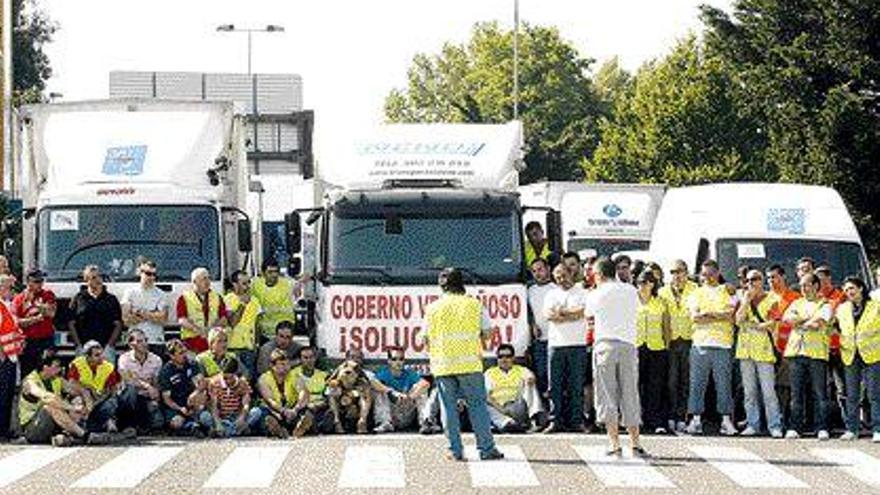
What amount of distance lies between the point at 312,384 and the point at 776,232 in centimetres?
585

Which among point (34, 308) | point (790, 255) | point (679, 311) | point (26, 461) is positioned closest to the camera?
point (26, 461)

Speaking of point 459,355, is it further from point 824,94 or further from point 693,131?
Result: point 693,131

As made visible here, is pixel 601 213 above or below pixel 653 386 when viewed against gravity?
above

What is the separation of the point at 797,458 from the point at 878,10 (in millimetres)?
29822

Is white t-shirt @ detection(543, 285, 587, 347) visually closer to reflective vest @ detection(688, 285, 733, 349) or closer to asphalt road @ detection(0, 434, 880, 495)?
asphalt road @ detection(0, 434, 880, 495)

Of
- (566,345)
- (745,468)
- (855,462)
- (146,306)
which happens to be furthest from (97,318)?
(855,462)

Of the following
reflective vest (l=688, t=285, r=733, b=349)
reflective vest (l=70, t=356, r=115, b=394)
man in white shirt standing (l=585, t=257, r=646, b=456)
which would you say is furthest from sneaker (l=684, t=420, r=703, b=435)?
reflective vest (l=70, t=356, r=115, b=394)

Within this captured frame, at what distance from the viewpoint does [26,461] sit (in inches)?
793

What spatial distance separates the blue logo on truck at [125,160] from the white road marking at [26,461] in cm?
439

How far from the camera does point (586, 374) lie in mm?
23203

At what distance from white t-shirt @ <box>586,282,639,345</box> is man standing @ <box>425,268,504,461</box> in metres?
1.07

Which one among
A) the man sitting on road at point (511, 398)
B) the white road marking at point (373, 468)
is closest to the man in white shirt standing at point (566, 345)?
the man sitting on road at point (511, 398)

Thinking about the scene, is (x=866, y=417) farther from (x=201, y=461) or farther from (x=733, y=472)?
(x=201, y=461)

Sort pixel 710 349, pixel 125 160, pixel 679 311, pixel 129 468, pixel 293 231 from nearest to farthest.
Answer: pixel 129 468 < pixel 710 349 < pixel 679 311 < pixel 293 231 < pixel 125 160
